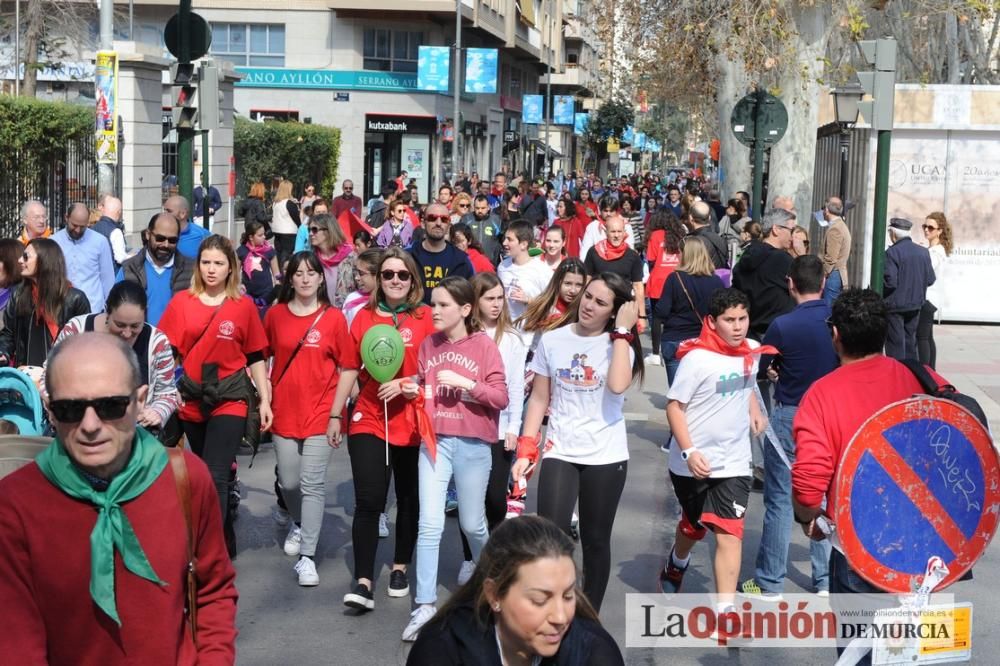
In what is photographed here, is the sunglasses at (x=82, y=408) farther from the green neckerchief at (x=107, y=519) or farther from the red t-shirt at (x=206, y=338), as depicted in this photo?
the red t-shirt at (x=206, y=338)

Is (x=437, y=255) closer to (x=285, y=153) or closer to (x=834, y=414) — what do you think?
(x=834, y=414)

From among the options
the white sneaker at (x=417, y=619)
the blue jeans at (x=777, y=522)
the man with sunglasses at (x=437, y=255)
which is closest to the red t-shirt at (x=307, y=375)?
the white sneaker at (x=417, y=619)

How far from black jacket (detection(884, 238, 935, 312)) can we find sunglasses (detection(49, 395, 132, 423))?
37.6 ft

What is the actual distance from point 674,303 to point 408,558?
4170 mm

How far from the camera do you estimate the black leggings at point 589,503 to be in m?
6.53

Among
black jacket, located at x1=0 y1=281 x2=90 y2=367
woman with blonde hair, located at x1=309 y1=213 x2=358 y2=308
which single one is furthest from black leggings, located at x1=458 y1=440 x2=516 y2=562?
woman with blonde hair, located at x1=309 y1=213 x2=358 y2=308

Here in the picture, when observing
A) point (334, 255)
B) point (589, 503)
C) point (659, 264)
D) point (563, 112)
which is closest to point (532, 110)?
point (563, 112)

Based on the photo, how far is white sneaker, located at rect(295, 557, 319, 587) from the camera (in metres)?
7.79

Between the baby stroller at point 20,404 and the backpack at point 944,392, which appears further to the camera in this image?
the baby stroller at point 20,404

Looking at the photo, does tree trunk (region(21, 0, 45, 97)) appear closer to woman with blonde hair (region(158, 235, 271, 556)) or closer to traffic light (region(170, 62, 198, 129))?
traffic light (region(170, 62, 198, 129))

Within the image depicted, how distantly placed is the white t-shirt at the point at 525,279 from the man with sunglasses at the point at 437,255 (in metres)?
0.50

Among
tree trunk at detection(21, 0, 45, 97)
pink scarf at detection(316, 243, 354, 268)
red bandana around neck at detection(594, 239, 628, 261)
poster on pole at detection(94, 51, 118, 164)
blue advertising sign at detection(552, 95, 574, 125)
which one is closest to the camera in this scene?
pink scarf at detection(316, 243, 354, 268)

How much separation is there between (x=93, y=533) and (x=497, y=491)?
478cm

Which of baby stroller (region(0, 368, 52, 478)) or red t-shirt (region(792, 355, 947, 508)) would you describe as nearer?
red t-shirt (region(792, 355, 947, 508))
